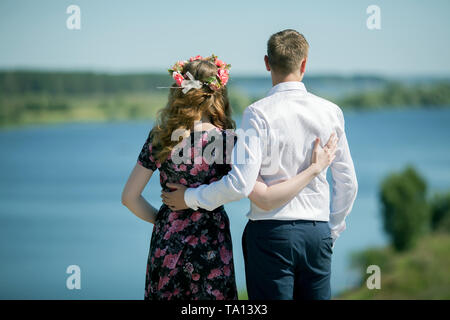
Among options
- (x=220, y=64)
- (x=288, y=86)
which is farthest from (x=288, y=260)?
(x=220, y=64)

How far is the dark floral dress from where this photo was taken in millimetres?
2314

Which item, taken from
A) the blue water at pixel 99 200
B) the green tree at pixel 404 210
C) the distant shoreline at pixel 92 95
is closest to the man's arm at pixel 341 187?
the blue water at pixel 99 200

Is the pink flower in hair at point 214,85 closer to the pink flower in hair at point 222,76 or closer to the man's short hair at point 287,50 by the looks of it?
the pink flower in hair at point 222,76

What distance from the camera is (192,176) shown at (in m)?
2.30

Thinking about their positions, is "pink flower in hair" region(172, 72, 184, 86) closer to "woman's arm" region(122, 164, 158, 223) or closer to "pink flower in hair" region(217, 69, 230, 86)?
"pink flower in hair" region(217, 69, 230, 86)

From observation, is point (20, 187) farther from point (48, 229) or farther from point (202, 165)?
point (202, 165)

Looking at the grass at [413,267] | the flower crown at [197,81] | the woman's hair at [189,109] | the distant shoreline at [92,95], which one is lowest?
the grass at [413,267]

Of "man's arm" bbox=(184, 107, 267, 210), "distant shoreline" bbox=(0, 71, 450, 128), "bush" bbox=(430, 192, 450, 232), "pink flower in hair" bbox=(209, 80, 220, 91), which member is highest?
"distant shoreline" bbox=(0, 71, 450, 128)

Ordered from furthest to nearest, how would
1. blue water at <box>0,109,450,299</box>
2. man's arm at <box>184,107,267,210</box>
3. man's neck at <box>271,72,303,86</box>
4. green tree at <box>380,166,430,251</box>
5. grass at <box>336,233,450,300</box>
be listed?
green tree at <box>380,166,430,251</box>, grass at <box>336,233,450,300</box>, blue water at <box>0,109,450,299</box>, man's neck at <box>271,72,303,86</box>, man's arm at <box>184,107,267,210</box>

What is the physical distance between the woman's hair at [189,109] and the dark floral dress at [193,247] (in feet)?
0.17

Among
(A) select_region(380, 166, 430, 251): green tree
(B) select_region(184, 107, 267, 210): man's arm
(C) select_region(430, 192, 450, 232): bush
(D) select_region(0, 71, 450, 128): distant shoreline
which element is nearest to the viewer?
(B) select_region(184, 107, 267, 210): man's arm

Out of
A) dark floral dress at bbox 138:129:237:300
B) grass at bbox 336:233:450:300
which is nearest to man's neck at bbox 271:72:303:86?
dark floral dress at bbox 138:129:237:300

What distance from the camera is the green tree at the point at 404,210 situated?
20.6 metres

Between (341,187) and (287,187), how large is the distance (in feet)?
1.18
